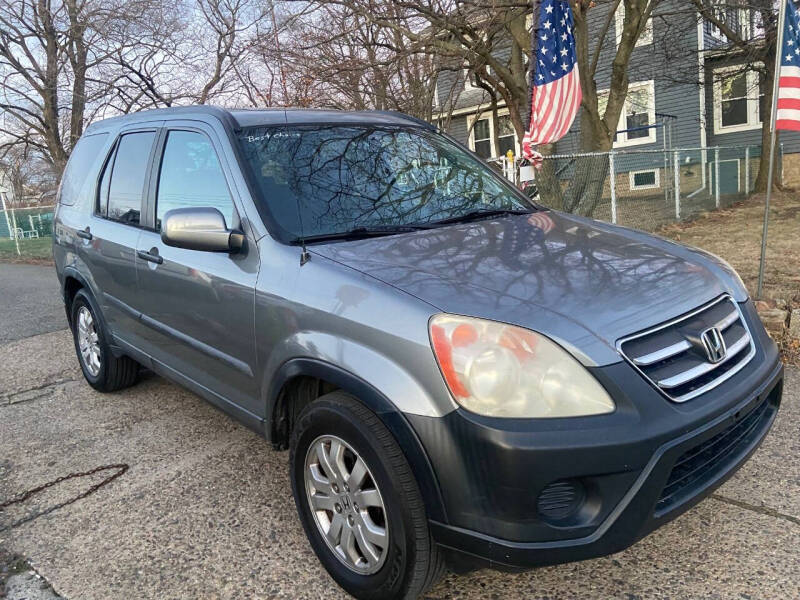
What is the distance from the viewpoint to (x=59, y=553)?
2.85m

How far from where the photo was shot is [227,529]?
2.95 meters

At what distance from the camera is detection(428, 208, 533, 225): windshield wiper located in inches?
121

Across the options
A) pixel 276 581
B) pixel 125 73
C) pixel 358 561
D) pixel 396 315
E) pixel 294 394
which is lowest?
pixel 276 581

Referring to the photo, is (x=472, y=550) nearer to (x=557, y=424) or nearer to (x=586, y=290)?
(x=557, y=424)

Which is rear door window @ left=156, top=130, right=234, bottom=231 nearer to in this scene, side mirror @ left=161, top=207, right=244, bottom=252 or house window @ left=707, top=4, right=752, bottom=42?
side mirror @ left=161, top=207, right=244, bottom=252

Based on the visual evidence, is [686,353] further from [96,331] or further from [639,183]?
[639,183]

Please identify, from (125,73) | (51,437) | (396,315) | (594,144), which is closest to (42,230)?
(125,73)

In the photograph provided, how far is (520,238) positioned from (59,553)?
7.99ft

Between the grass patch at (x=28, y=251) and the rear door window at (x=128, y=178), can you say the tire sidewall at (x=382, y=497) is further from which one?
the grass patch at (x=28, y=251)

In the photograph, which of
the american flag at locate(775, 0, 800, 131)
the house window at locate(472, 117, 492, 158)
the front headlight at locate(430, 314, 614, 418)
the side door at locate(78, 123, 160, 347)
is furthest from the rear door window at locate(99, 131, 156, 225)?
the house window at locate(472, 117, 492, 158)

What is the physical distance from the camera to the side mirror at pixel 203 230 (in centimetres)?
271

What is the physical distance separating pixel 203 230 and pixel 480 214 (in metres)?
1.32

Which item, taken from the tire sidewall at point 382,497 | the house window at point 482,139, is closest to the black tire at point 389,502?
the tire sidewall at point 382,497

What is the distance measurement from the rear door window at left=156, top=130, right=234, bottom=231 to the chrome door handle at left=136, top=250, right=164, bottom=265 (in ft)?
0.51
